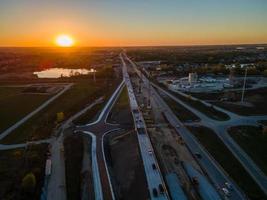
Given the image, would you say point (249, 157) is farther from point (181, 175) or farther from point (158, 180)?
point (158, 180)

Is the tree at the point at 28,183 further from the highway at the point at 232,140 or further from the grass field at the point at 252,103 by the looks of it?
the grass field at the point at 252,103

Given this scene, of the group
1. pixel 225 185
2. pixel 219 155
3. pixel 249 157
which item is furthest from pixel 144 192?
pixel 249 157

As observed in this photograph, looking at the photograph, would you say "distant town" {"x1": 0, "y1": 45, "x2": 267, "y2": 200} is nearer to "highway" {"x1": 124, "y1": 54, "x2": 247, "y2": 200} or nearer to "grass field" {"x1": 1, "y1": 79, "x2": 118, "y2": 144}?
"highway" {"x1": 124, "y1": 54, "x2": 247, "y2": 200}

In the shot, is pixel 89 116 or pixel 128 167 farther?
pixel 89 116

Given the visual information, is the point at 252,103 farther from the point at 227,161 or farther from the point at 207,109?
the point at 227,161

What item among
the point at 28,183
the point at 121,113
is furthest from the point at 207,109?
the point at 28,183

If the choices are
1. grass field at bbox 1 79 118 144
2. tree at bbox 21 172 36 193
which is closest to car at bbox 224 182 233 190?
tree at bbox 21 172 36 193
